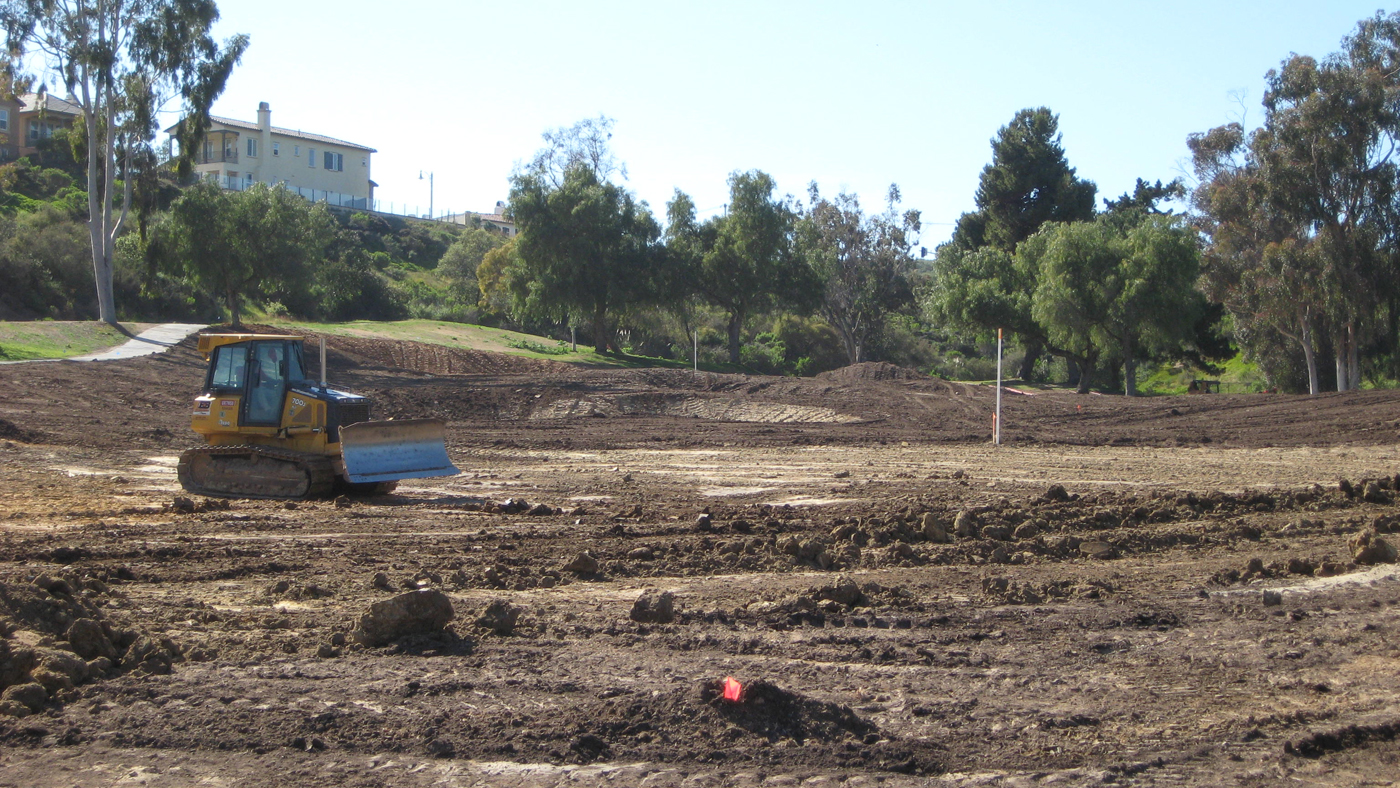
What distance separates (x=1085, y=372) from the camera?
44.2 m

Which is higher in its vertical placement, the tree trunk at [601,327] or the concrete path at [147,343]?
the tree trunk at [601,327]

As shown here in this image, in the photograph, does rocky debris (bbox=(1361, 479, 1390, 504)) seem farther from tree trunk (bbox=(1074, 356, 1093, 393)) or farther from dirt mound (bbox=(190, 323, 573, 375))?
dirt mound (bbox=(190, 323, 573, 375))

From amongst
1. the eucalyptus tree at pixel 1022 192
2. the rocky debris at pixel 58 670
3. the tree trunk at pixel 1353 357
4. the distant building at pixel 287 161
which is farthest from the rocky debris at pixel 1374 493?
the distant building at pixel 287 161

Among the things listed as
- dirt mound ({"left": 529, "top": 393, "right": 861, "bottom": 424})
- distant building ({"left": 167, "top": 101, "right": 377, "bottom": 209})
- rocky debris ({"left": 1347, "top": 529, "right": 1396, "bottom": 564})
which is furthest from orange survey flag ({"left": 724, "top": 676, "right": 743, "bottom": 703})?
distant building ({"left": 167, "top": 101, "right": 377, "bottom": 209})

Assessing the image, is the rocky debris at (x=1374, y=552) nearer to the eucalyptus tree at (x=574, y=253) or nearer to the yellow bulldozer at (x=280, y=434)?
the yellow bulldozer at (x=280, y=434)

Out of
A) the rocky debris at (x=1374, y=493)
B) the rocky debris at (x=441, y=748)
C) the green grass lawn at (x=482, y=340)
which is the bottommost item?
the rocky debris at (x=441, y=748)

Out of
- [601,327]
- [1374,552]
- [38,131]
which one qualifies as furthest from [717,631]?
[38,131]

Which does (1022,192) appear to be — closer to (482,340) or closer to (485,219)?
(482,340)

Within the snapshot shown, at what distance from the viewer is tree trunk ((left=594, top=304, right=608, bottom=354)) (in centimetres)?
4928

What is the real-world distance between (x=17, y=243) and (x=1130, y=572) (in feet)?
179

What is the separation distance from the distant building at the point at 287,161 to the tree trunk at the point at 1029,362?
51035 millimetres

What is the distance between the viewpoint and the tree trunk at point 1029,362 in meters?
49.2

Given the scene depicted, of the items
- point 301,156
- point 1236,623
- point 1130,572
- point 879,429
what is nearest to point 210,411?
point 1130,572

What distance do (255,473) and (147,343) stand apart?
85.8ft
